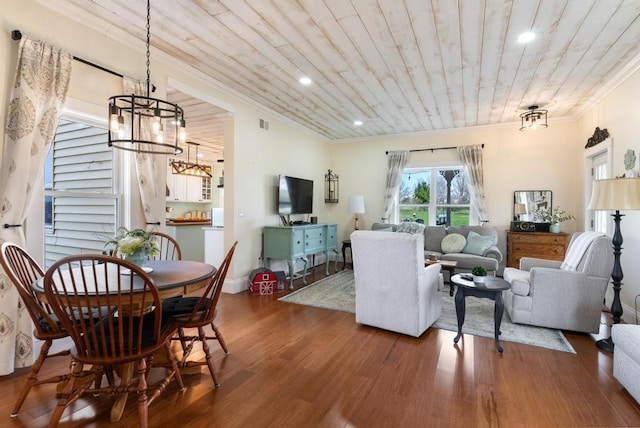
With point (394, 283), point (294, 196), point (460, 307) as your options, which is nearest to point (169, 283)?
point (394, 283)

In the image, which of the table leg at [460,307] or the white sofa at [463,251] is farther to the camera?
the white sofa at [463,251]

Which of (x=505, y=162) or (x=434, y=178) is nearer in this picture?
(x=505, y=162)

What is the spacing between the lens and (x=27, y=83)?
231 cm

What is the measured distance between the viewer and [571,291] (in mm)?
3100

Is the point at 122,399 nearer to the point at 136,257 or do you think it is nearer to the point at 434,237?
the point at 136,257

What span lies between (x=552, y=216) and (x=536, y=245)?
67 cm

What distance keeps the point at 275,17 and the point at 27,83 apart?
75.8 inches

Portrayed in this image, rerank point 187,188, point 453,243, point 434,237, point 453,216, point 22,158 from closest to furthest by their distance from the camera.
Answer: point 22,158 < point 453,243 < point 434,237 < point 453,216 < point 187,188

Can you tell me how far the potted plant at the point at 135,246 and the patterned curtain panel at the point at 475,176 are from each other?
551 centimetres

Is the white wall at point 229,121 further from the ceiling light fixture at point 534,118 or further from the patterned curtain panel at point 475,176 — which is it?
the ceiling light fixture at point 534,118

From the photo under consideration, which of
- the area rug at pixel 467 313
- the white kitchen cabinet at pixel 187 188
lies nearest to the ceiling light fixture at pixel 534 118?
the area rug at pixel 467 313

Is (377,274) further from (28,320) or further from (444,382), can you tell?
(28,320)

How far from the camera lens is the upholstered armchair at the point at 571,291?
3014mm

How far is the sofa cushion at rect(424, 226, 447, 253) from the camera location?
19.0ft
